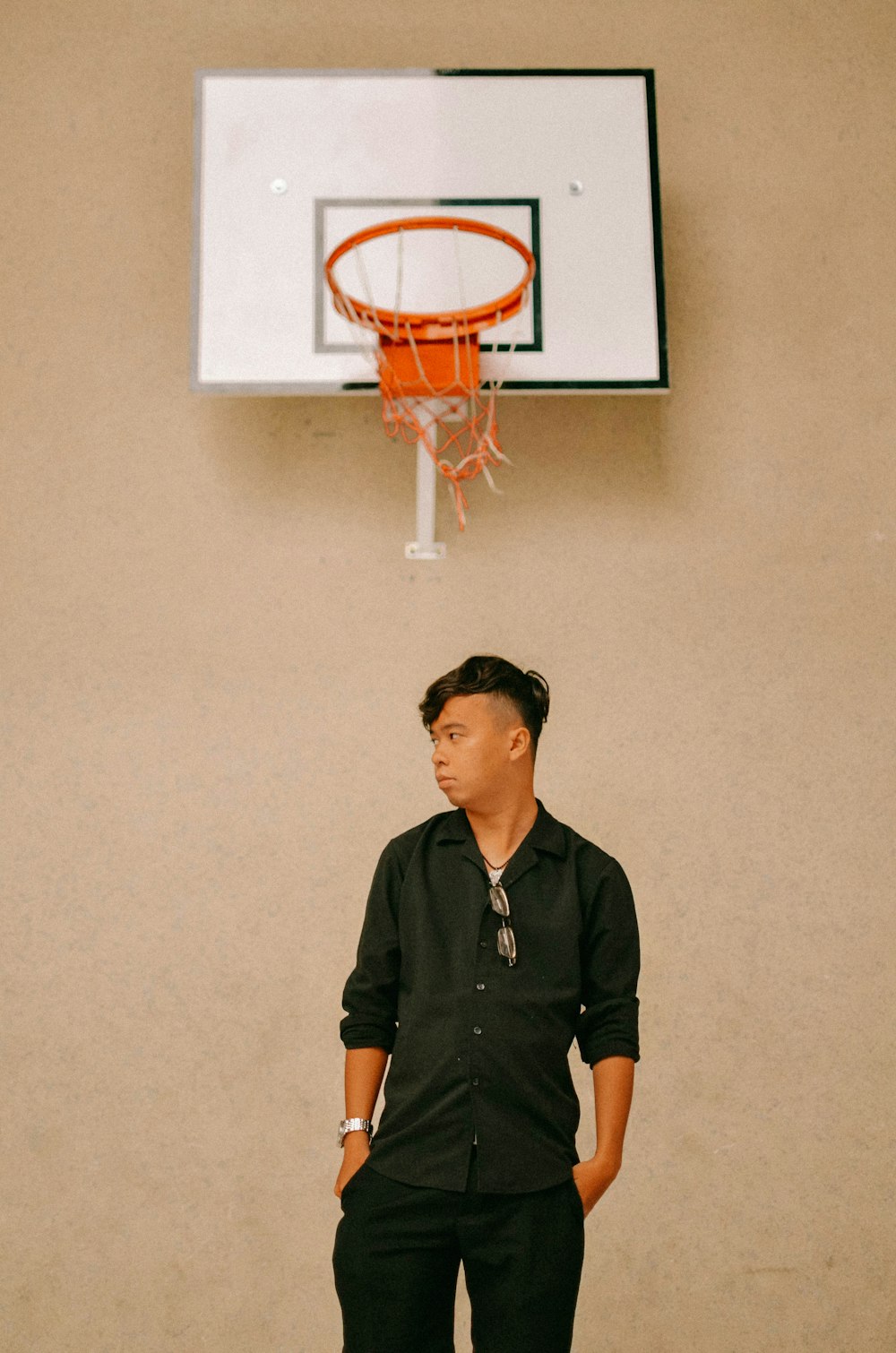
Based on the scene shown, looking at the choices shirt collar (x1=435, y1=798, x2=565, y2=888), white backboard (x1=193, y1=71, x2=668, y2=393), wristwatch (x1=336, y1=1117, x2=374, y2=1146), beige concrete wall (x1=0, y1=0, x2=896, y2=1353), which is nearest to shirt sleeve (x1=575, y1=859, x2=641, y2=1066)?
shirt collar (x1=435, y1=798, x2=565, y2=888)

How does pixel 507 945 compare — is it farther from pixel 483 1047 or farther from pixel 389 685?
pixel 389 685

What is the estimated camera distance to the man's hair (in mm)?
2172

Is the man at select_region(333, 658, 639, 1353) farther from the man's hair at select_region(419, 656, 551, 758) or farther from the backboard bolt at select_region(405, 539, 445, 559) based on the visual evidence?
the backboard bolt at select_region(405, 539, 445, 559)

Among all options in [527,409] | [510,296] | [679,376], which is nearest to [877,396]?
[679,376]

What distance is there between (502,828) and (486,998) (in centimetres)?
36

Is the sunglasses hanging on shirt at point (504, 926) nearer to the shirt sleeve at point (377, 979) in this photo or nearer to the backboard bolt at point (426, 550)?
the shirt sleeve at point (377, 979)

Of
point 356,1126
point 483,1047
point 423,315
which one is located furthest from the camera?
point 423,315

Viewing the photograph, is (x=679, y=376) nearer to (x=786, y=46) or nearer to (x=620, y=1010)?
(x=786, y=46)

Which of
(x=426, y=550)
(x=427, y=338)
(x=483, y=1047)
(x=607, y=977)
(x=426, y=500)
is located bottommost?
(x=483, y=1047)

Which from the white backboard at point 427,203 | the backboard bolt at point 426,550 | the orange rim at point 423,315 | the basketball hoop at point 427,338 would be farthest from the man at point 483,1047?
the white backboard at point 427,203

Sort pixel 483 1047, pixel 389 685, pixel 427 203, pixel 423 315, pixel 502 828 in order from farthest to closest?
pixel 389 685
pixel 427 203
pixel 423 315
pixel 502 828
pixel 483 1047

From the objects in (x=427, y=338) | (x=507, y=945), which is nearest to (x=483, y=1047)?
(x=507, y=945)

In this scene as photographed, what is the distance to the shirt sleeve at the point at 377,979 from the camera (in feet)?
6.93

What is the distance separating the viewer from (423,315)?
2607 mm
